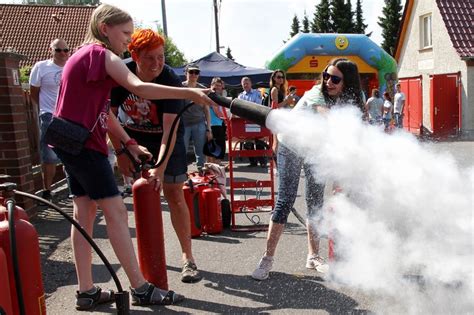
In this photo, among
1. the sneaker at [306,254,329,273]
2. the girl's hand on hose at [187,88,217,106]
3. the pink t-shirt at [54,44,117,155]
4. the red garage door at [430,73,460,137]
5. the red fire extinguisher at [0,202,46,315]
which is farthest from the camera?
the red garage door at [430,73,460,137]

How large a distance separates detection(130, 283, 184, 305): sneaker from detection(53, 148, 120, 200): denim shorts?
714 millimetres

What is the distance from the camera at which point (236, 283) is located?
423cm

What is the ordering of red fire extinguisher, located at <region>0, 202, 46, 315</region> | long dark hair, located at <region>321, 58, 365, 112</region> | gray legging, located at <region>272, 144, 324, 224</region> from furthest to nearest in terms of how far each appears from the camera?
1. gray legging, located at <region>272, 144, 324, 224</region>
2. long dark hair, located at <region>321, 58, 365, 112</region>
3. red fire extinguisher, located at <region>0, 202, 46, 315</region>

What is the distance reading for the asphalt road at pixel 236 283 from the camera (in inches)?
145

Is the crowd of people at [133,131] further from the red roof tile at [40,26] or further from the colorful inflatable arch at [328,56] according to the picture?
the red roof tile at [40,26]

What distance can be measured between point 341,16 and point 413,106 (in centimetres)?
3720

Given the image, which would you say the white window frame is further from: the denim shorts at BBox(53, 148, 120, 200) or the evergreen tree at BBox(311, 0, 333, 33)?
the evergreen tree at BBox(311, 0, 333, 33)

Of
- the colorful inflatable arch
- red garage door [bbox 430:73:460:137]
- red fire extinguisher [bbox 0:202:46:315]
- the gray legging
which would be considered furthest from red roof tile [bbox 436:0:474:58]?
red fire extinguisher [bbox 0:202:46:315]

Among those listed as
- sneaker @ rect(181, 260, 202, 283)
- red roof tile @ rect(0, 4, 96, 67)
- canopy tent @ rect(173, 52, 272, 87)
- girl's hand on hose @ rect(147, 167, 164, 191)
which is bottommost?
sneaker @ rect(181, 260, 202, 283)

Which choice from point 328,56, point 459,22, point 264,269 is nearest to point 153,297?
point 264,269

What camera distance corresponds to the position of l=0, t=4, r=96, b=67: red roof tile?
31328mm

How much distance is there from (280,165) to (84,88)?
5.36 ft

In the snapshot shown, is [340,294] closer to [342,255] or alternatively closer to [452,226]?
[342,255]

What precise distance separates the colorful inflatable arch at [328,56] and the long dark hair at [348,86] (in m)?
18.2
